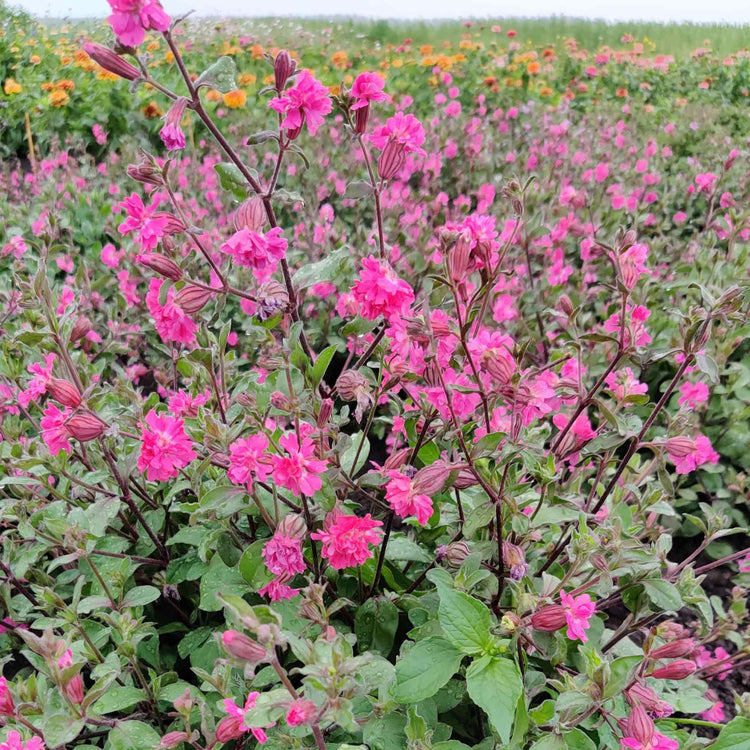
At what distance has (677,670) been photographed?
99cm

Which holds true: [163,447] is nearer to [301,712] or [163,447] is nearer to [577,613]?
[301,712]

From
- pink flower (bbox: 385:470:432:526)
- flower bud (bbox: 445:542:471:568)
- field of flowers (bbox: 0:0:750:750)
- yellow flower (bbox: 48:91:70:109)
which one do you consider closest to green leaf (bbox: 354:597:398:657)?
field of flowers (bbox: 0:0:750:750)

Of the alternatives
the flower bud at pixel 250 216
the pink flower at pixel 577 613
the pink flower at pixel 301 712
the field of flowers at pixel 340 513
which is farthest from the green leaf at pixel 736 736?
the flower bud at pixel 250 216

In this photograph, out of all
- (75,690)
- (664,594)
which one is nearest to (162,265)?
(75,690)

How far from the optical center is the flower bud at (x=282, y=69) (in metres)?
0.96

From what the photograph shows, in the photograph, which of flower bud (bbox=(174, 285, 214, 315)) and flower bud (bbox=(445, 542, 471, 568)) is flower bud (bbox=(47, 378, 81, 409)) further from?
flower bud (bbox=(445, 542, 471, 568))

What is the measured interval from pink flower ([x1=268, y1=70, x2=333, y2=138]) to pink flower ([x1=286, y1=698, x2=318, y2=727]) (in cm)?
72

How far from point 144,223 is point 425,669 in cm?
78

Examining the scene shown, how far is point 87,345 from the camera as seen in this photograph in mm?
2119

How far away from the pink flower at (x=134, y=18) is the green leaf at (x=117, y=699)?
956mm

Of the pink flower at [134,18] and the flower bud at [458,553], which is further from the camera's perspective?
the flower bud at [458,553]

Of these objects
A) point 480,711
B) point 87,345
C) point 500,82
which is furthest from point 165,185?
point 500,82

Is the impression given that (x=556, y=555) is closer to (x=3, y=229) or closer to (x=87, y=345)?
(x=87, y=345)

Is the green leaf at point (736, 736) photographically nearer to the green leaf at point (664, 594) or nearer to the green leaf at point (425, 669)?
the green leaf at point (664, 594)
